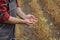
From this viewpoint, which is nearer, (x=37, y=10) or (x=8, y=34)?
(x=8, y=34)

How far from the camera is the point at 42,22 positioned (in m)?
4.28

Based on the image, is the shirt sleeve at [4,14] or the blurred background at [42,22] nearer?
the shirt sleeve at [4,14]

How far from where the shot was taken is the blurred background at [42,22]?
4.05 m

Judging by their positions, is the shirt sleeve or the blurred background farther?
the blurred background

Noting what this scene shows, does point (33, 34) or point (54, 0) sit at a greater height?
point (54, 0)

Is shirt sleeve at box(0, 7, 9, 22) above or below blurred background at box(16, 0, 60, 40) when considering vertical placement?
above

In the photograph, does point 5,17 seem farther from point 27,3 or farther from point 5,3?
point 27,3

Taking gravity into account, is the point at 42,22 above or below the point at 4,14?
below

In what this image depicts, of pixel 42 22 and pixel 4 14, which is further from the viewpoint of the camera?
pixel 42 22

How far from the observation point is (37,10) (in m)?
4.82

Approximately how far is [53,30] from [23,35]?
1.98ft

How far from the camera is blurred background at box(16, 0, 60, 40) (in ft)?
13.3

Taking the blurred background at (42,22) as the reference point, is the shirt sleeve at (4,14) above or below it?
above

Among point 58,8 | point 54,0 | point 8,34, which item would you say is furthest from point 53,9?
point 8,34
